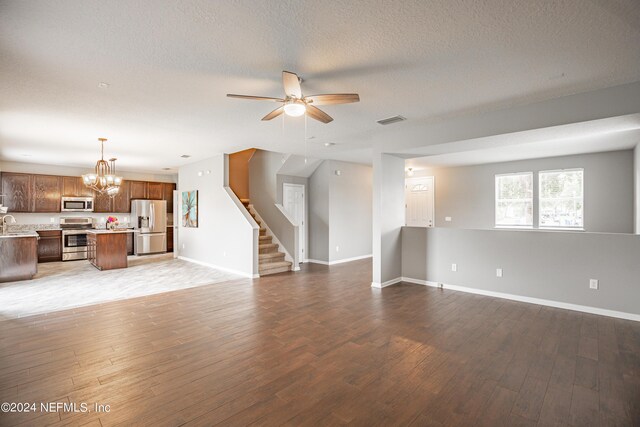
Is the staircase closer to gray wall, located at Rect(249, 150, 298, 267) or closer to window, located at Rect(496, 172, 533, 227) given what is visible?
gray wall, located at Rect(249, 150, 298, 267)

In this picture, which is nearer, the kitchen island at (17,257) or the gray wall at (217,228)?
the kitchen island at (17,257)

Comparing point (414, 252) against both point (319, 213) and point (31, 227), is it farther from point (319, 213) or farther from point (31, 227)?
point (31, 227)

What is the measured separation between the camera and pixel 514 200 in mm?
7465

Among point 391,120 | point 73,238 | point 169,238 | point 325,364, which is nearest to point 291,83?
point 391,120

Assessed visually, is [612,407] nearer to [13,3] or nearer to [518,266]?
[518,266]

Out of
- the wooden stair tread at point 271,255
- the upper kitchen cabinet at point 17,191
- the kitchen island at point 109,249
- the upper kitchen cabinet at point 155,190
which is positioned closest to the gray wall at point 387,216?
the wooden stair tread at point 271,255

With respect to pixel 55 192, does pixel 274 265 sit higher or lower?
lower

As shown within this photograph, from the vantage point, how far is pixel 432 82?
313cm

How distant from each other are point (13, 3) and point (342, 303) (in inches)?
171

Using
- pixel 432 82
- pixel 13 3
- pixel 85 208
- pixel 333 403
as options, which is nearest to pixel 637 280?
pixel 432 82

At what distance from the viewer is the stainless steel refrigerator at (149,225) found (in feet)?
30.9

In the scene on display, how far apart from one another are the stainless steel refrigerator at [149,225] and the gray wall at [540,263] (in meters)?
7.94

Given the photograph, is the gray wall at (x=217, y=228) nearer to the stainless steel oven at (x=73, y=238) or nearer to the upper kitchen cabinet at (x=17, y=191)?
the stainless steel oven at (x=73, y=238)

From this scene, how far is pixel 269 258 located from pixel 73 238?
19.3ft
